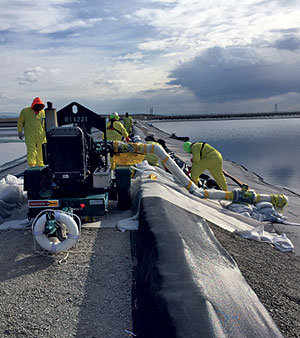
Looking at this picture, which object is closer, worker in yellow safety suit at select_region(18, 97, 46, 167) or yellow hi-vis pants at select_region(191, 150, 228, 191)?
worker in yellow safety suit at select_region(18, 97, 46, 167)

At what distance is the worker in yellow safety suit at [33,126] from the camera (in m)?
7.83

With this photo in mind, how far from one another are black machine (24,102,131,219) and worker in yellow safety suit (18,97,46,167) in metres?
1.65

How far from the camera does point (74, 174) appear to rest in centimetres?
550

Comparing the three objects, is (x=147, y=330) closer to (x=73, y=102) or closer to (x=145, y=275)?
(x=145, y=275)

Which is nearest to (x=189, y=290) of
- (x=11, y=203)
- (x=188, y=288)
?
(x=188, y=288)

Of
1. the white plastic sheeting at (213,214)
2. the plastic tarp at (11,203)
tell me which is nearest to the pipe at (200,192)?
the white plastic sheeting at (213,214)

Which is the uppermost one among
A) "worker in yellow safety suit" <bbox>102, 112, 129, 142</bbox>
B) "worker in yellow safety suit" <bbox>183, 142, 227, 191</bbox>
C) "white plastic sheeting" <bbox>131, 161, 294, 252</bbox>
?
"worker in yellow safety suit" <bbox>102, 112, 129, 142</bbox>

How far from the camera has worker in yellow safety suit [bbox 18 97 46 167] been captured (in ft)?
25.7

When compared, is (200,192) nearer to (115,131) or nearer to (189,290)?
(115,131)

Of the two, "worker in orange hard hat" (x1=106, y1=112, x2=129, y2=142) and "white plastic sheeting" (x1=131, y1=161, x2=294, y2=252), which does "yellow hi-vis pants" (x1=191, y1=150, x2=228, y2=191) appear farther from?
"worker in orange hard hat" (x1=106, y1=112, x2=129, y2=142)

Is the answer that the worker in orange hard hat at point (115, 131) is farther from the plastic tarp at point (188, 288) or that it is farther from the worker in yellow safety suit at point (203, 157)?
the plastic tarp at point (188, 288)

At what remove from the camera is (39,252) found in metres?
4.38

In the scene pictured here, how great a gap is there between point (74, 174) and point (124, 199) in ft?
4.07

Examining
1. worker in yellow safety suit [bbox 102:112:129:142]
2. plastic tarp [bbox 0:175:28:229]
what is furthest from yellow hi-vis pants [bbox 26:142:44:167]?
worker in yellow safety suit [bbox 102:112:129:142]
